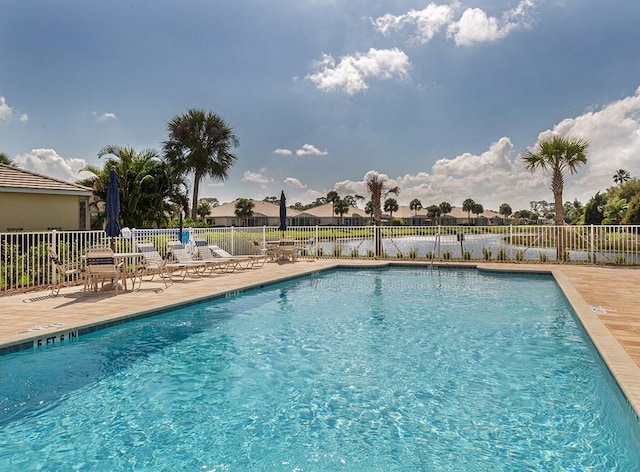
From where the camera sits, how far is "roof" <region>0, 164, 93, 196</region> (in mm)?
13227

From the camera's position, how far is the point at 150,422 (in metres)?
3.61

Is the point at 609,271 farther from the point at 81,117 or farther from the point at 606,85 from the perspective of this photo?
the point at 81,117

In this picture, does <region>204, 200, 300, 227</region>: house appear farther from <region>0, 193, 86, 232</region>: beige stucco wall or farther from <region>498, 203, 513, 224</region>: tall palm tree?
<region>498, 203, 513, 224</region>: tall palm tree

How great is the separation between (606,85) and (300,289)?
60.5 feet

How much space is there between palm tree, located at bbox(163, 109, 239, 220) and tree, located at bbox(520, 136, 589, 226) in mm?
18852

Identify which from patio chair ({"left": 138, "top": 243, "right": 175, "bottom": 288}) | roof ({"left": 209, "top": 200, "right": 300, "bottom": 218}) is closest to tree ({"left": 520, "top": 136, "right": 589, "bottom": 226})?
patio chair ({"left": 138, "top": 243, "right": 175, "bottom": 288})

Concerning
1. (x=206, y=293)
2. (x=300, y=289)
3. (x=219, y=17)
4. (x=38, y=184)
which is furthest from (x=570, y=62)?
(x=38, y=184)

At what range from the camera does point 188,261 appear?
11.7m

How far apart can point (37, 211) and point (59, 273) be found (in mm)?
6514

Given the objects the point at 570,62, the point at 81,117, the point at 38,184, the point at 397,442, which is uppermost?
the point at 570,62

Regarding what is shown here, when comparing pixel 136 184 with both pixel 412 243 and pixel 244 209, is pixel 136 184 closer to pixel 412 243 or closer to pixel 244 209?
pixel 412 243

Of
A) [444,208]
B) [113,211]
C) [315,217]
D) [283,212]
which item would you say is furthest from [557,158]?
[444,208]

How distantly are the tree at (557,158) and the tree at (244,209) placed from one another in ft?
132

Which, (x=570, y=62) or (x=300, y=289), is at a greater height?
(x=570, y=62)
